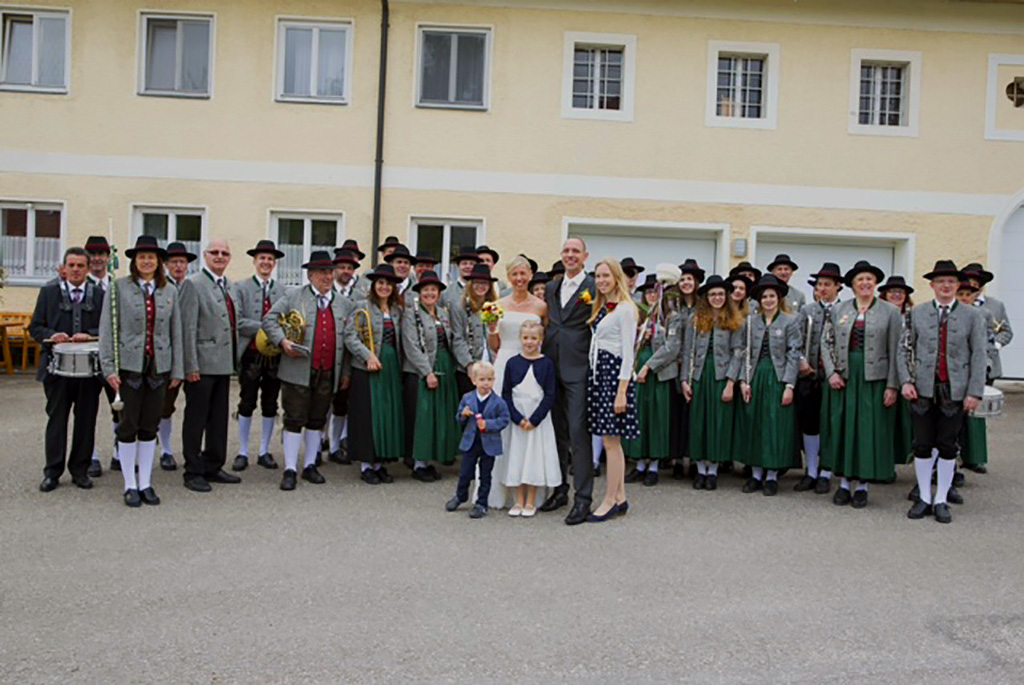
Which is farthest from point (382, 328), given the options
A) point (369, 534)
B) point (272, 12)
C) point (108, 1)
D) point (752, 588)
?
A: point (108, 1)

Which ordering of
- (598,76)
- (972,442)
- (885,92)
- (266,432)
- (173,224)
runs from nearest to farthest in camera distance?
(972,442) < (266,432) < (173,224) < (598,76) < (885,92)

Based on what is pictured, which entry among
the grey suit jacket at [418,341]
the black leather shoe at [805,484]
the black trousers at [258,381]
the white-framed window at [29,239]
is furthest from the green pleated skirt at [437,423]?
the white-framed window at [29,239]

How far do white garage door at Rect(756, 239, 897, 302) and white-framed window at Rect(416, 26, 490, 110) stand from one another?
551cm

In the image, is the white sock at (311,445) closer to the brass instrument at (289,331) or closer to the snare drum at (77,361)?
the brass instrument at (289,331)

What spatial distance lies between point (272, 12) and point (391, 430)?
32.7ft

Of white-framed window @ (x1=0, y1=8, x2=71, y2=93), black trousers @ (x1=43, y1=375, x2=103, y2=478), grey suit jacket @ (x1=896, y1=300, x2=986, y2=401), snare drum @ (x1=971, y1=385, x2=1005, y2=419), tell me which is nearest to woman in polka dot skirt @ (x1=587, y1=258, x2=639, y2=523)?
grey suit jacket @ (x1=896, y1=300, x2=986, y2=401)

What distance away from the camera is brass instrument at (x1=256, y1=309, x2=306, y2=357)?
842 centimetres

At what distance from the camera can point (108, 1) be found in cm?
1570

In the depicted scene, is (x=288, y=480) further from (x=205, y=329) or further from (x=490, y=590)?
(x=490, y=590)

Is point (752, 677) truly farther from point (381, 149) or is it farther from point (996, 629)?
point (381, 149)

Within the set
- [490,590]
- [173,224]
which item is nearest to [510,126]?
[173,224]

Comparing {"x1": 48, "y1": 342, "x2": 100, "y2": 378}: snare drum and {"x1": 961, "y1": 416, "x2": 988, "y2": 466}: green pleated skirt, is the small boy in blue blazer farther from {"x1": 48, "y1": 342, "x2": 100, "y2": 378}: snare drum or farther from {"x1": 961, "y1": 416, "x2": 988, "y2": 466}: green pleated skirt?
{"x1": 961, "y1": 416, "x2": 988, "y2": 466}: green pleated skirt

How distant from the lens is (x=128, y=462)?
296 inches

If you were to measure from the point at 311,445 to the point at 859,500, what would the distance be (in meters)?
4.79
